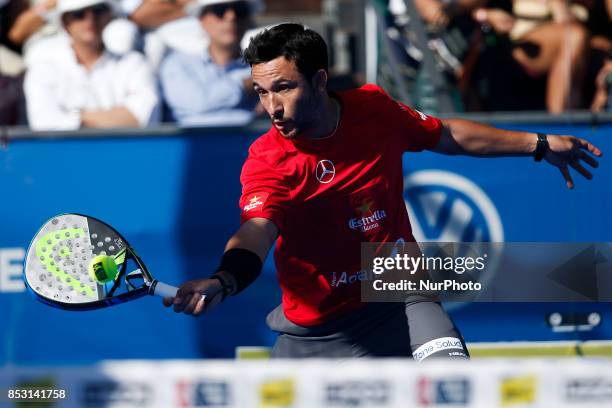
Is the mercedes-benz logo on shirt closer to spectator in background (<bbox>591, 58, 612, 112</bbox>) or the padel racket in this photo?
the padel racket

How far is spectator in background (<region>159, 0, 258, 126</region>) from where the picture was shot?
6.56 m

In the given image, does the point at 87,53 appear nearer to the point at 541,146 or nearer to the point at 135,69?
the point at 135,69

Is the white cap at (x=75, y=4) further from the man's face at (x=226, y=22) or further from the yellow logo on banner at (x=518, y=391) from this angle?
the yellow logo on banner at (x=518, y=391)

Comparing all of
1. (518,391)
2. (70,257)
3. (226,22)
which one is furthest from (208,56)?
(518,391)

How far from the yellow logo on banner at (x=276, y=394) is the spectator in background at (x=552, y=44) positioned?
14.2 feet

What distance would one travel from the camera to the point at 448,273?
5.32 m

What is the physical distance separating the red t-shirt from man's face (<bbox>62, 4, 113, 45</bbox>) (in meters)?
2.73

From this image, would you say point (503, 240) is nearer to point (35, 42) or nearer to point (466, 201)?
point (466, 201)

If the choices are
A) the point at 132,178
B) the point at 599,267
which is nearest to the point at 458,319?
the point at 599,267

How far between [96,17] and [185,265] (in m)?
1.86

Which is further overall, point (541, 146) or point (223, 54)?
point (223, 54)

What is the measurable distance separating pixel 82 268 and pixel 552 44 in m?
4.06

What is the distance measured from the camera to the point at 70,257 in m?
→ 4.03

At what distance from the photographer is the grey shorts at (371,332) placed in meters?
4.52
